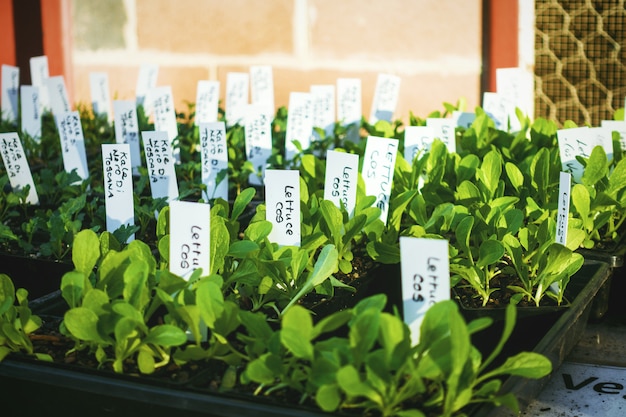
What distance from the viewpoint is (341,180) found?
1.13 meters

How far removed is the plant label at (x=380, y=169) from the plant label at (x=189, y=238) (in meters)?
0.35

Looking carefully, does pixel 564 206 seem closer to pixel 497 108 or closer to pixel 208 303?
pixel 208 303

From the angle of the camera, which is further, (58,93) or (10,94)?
(10,94)

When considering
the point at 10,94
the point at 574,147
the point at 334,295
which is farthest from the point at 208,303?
the point at 10,94

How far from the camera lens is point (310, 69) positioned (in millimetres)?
2428

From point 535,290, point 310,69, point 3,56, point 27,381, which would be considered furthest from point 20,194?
point 3,56

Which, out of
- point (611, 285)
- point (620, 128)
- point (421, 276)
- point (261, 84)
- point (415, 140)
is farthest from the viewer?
point (261, 84)

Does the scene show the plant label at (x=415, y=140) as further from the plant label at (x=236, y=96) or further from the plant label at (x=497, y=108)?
the plant label at (x=236, y=96)

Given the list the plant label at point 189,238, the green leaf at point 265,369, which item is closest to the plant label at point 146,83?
the plant label at point 189,238

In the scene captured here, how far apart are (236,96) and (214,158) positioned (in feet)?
1.81

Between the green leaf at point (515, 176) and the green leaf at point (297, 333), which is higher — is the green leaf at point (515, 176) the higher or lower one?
the higher one

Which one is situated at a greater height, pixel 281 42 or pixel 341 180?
pixel 281 42

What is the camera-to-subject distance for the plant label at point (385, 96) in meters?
1.91

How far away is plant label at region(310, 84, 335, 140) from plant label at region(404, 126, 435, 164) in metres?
0.52
